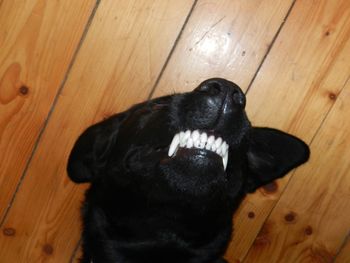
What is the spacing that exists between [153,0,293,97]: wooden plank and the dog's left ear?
1.20 feet

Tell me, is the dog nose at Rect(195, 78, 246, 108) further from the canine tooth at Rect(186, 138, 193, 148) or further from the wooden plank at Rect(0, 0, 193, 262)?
the wooden plank at Rect(0, 0, 193, 262)

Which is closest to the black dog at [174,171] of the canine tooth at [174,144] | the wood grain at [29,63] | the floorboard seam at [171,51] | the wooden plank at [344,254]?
the canine tooth at [174,144]

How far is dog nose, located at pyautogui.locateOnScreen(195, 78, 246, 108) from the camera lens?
55.5 inches

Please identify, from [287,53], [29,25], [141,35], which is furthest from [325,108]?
[29,25]

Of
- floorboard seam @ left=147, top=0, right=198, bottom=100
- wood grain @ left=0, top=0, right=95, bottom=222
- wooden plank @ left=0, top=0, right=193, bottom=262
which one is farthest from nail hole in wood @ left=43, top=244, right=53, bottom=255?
floorboard seam @ left=147, top=0, right=198, bottom=100

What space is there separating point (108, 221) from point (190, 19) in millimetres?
952

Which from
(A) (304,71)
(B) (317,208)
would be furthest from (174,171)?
(B) (317,208)

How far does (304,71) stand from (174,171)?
958 mm

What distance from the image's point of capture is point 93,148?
187cm

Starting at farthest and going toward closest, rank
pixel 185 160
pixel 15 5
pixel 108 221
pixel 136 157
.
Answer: pixel 15 5 → pixel 108 221 → pixel 136 157 → pixel 185 160

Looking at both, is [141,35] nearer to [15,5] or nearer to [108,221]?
[15,5]

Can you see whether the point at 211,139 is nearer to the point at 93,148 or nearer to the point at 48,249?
the point at 93,148

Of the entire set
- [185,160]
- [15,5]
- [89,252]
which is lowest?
[89,252]

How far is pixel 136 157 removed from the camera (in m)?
1.65
